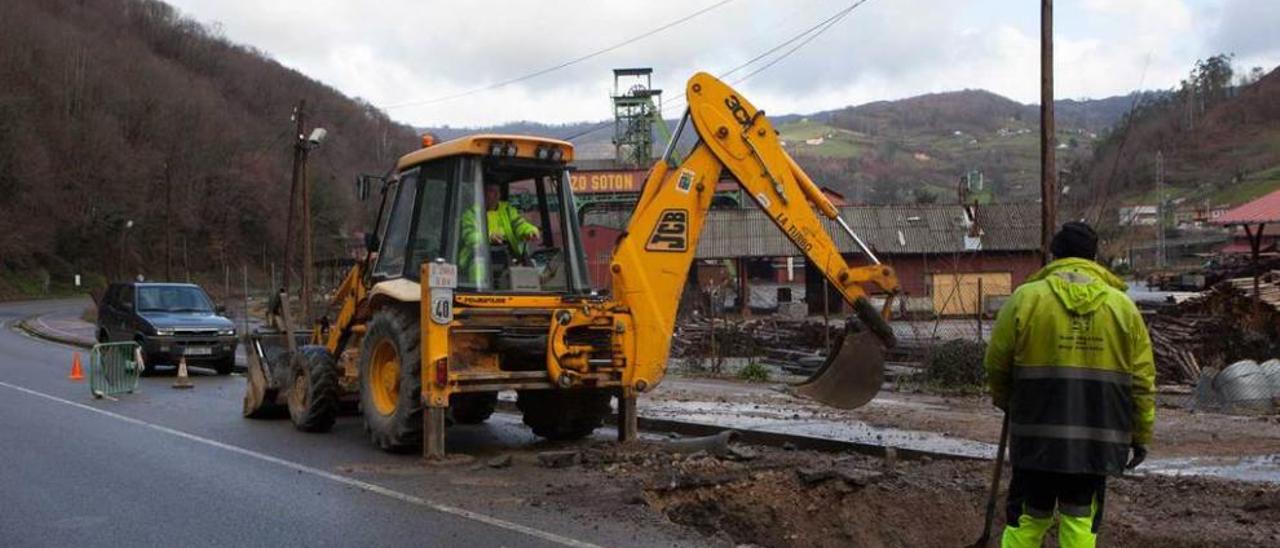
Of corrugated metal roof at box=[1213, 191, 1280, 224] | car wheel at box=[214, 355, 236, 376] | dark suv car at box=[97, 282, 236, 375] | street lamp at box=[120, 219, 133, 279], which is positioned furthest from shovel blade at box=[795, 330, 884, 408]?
street lamp at box=[120, 219, 133, 279]

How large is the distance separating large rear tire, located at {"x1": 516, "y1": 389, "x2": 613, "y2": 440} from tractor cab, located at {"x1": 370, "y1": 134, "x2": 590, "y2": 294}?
1130 millimetres

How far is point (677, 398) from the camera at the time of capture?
14914 mm

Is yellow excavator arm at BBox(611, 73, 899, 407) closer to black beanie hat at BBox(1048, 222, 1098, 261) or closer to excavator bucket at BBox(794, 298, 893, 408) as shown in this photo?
excavator bucket at BBox(794, 298, 893, 408)

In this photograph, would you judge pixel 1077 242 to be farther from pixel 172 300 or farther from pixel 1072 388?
pixel 172 300

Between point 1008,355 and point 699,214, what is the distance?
5.22m

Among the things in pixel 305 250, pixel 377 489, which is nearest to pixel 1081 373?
pixel 377 489

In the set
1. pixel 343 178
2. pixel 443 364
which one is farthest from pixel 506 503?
pixel 343 178

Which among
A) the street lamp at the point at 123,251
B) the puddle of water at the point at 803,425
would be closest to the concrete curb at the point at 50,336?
the puddle of water at the point at 803,425

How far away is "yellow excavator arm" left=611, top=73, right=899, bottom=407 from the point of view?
9258 millimetres

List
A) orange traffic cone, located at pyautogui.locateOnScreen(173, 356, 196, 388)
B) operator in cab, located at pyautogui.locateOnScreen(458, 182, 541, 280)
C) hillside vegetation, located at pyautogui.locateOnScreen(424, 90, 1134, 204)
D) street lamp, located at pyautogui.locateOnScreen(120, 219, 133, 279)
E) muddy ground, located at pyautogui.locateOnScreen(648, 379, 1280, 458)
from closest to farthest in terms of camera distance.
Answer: muddy ground, located at pyautogui.locateOnScreen(648, 379, 1280, 458) → operator in cab, located at pyautogui.locateOnScreen(458, 182, 541, 280) → orange traffic cone, located at pyautogui.locateOnScreen(173, 356, 196, 388) → street lamp, located at pyautogui.locateOnScreen(120, 219, 133, 279) → hillside vegetation, located at pyautogui.locateOnScreen(424, 90, 1134, 204)

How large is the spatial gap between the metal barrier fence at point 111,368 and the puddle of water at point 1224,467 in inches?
529

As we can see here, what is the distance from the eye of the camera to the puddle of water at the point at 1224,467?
8.12 m

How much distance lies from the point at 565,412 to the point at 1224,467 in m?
5.71

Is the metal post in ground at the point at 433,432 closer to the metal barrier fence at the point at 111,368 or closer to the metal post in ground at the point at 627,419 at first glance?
the metal post in ground at the point at 627,419
